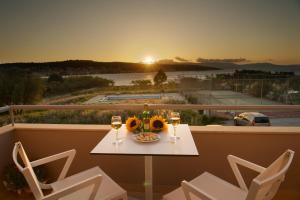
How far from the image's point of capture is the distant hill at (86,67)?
151 inches

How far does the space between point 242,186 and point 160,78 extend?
2.28 meters

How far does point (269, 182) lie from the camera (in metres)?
1.04

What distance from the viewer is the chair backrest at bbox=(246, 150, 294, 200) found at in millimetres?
1026

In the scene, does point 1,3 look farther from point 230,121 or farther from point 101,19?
point 230,121

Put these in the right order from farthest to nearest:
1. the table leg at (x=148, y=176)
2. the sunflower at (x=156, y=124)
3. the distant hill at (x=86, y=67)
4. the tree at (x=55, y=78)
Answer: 1. the tree at (x=55, y=78)
2. the distant hill at (x=86, y=67)
3. the sunflower at (x=156, y=124)
4. the table leg at (x=148, y=176)

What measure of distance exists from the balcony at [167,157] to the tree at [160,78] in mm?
1385

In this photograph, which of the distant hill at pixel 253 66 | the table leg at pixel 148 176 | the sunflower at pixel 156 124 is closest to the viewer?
the table leg at pixel 148 176

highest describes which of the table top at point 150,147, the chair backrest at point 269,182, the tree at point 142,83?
the tree at point 142,83

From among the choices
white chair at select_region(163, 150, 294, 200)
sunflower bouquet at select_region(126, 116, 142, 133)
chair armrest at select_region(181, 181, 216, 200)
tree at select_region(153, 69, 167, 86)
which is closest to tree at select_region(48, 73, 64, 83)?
tree at select_region(153, 69, 167, 86)

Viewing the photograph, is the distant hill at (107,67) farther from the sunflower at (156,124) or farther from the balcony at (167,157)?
the sunflower at (156,124)

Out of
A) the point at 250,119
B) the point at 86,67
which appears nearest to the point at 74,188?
the point at 250,119

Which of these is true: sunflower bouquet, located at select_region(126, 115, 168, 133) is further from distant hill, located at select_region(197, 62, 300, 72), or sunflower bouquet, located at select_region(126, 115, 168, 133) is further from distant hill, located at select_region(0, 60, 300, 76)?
distant hill, located at select_region(197, 62, 300, 72)

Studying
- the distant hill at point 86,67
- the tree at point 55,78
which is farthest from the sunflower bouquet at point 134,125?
the tree at point 55,78

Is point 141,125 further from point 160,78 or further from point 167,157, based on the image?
point 160,78
